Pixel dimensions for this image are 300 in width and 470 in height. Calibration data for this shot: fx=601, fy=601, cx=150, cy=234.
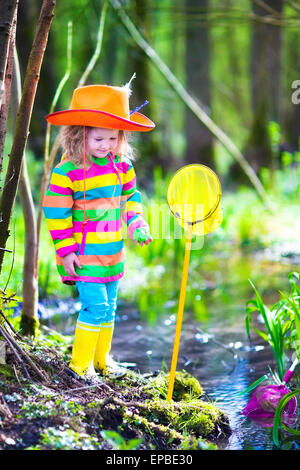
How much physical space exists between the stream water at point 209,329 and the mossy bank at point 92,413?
0.21 metres

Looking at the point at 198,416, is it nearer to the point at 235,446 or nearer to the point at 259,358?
the point at 235,446

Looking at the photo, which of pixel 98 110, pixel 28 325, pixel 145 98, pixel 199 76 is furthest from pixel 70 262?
pixel 199 76

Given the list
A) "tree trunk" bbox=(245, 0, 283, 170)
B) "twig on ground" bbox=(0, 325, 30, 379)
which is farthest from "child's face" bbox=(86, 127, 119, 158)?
"tree trunk" bbox=(245, 0, 283, 170)

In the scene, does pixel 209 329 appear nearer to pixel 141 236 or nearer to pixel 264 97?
pixel 141 236

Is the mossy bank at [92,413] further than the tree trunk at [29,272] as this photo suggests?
No

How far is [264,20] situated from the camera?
611cm

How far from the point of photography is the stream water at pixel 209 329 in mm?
3203

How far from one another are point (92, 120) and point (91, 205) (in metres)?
0.40

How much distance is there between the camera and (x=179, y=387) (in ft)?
10.1

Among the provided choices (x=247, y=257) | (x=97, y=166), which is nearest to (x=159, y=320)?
(x=97, y=166)

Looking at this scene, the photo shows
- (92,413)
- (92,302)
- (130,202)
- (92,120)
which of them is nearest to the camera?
(92,413)

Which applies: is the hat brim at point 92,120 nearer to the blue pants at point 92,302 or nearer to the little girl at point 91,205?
the little girl at point 91,205

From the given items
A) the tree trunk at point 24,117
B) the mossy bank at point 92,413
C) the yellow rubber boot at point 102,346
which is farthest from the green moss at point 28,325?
the tree trunk at point 24,117
